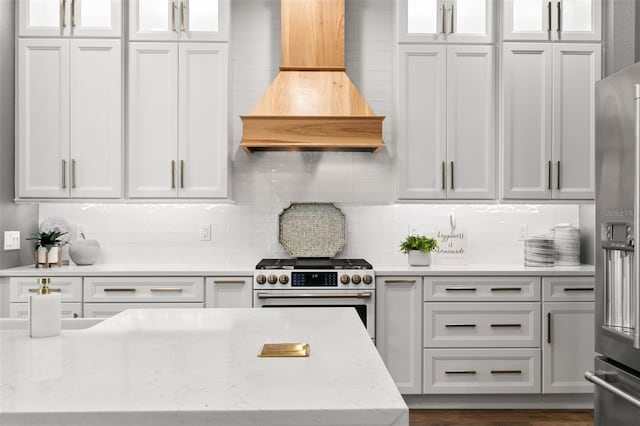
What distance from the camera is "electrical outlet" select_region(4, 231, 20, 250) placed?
363 cm

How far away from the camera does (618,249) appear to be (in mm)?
2217

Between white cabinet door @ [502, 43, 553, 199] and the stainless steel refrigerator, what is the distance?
1.31 metres

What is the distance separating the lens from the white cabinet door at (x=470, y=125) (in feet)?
12.4

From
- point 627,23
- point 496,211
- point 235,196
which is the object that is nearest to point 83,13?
point 235,196

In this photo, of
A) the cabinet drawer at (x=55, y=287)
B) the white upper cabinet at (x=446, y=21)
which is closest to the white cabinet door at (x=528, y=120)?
the white upper cabinet at (x=446, y=21)

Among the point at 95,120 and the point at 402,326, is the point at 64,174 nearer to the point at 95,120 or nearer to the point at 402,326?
the point at 95,120

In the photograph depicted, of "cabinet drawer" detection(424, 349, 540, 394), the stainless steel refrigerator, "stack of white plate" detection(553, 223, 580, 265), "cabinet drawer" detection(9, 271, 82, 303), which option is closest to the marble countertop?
"cabinet drawer" detection(9, 271, 82, 303)

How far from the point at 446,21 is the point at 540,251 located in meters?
1.80

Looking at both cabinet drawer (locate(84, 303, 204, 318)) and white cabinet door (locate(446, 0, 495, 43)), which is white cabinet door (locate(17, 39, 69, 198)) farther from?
white cabinet door (locate(446, 0, 495, 43))

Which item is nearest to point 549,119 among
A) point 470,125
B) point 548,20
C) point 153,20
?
point 470,125

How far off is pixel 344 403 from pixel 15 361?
34.4 inches

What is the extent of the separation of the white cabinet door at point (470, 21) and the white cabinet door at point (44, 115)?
8.99ft

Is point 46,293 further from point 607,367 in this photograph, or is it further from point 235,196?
point 235,196

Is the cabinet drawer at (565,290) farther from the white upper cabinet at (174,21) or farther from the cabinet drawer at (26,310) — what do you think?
the cabinet drawer at (26,310)
